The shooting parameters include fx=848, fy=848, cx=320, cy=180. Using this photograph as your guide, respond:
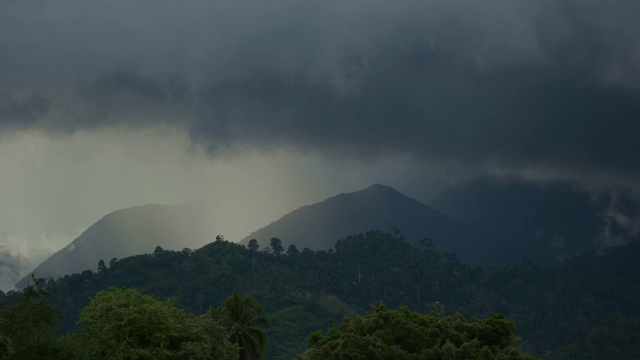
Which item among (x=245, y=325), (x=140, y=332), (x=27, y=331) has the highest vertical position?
(x=27, y=331)

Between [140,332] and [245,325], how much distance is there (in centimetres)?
2530

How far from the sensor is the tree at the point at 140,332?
6456 centimetres

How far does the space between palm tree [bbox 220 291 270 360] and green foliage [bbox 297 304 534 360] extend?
913 centimetres

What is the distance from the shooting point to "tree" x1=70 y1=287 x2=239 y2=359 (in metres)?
64.6

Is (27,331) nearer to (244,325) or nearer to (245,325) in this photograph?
(244,325)

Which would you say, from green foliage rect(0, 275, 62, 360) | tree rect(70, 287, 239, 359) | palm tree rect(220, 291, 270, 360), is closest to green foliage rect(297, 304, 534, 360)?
palm tree rect(220, 291, 270, 360)

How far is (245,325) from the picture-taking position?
302 feet

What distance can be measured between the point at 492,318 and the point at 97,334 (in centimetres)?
3859

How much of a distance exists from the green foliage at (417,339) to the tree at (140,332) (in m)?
12.3

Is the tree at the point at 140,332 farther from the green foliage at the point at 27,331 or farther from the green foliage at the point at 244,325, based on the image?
the green foliage at the point at 244,325

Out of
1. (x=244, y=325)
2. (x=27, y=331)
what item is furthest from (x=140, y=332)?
(x=244, y=325)

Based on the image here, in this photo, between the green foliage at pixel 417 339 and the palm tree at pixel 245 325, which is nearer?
the green foliage at pixel 417 339

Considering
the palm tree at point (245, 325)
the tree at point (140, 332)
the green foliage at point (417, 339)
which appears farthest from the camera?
the palm tree at point (245, 325)

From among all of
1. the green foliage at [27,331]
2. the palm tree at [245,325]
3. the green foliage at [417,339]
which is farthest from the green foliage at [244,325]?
the green foliage at [27,331]
